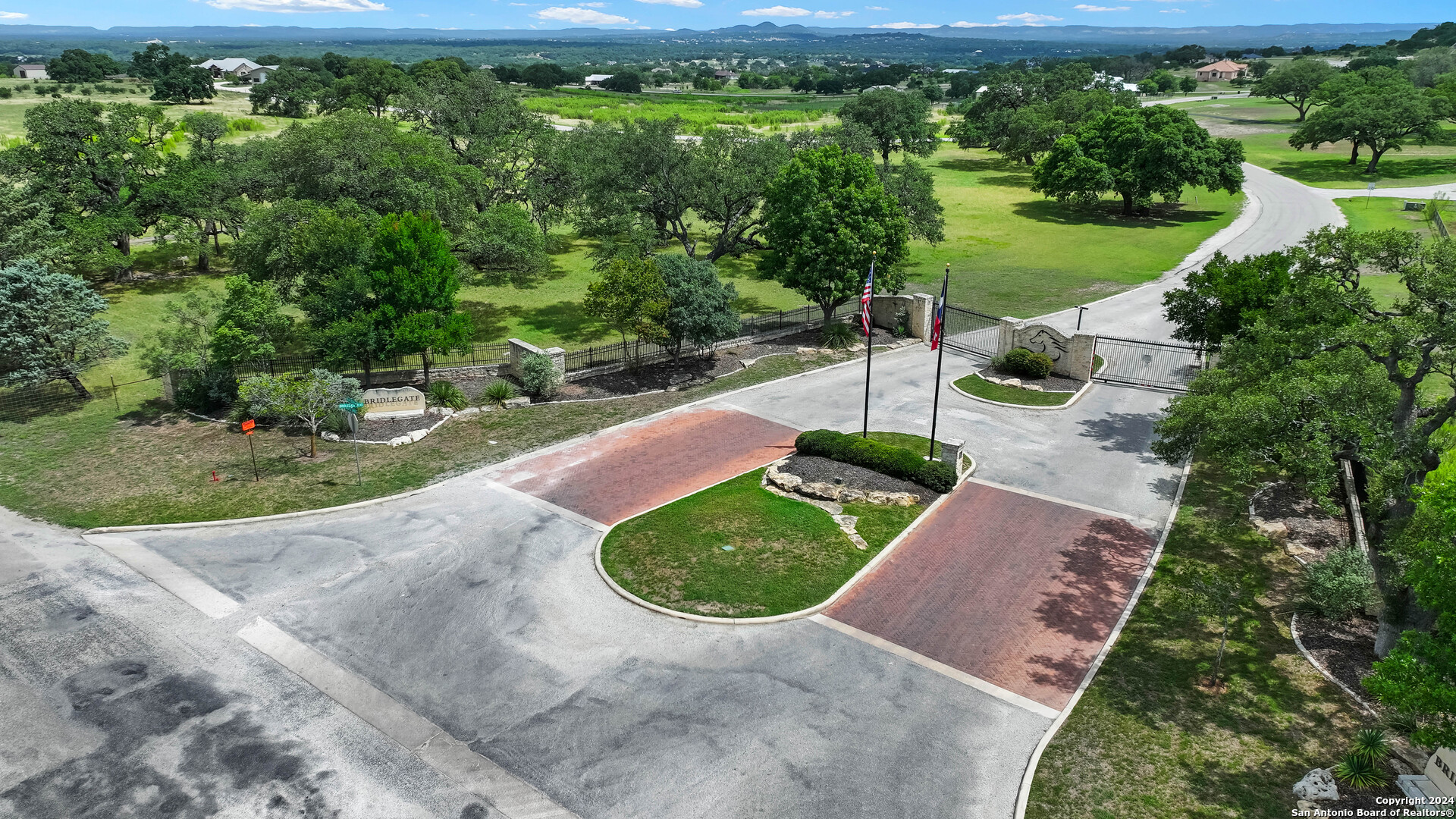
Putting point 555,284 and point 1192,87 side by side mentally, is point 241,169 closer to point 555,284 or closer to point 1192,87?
point 555,284

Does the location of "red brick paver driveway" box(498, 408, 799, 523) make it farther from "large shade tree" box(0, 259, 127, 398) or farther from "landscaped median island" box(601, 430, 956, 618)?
"large shade tree" box(0, 259, 127, 398)

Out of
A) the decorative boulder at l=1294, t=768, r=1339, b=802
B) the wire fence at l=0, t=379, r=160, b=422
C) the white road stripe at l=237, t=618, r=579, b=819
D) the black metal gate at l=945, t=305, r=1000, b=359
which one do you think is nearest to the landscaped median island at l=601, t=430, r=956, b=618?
the white road stripe at l=237, t=618, r=579, b=819

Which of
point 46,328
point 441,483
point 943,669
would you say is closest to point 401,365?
point 46,328

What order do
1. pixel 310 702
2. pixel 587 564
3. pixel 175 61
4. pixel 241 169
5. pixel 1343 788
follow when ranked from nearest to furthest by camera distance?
pixel 1343 788, pixel 310 702, pixel 587 564, pixel 241 169, pixel 175 61

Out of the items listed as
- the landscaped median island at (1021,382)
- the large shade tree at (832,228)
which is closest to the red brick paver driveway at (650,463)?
the landscaped median island at (1021,382)

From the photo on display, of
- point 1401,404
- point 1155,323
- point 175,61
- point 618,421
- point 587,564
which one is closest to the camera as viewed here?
point 1401,404

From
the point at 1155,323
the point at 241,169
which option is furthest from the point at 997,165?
the point at 241,169

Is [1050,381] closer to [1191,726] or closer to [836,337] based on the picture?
[836,337]

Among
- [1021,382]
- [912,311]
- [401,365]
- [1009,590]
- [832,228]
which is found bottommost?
[1009,590]
